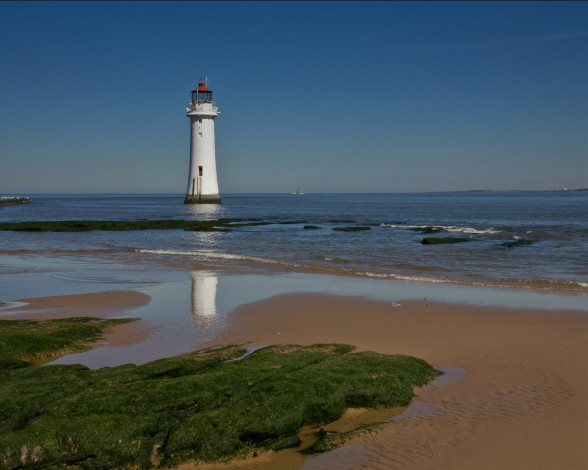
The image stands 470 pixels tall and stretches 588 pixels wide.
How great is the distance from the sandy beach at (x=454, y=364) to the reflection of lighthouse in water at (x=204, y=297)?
57cm

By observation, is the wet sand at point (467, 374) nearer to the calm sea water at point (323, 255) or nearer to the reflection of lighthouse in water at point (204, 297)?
the reflection of lighthouse in water at point (204, 297)

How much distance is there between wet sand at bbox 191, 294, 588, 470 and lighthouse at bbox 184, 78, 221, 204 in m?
47.7

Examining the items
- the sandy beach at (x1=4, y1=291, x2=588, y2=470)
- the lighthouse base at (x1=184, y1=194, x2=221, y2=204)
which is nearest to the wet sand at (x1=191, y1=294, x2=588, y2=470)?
the sandy beach at (x1=4, y1=291, x2=588, y2=470)

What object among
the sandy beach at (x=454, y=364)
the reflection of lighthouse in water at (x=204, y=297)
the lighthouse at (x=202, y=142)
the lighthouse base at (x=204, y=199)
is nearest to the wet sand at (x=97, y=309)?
the sandy beach at (x=454, y=364)

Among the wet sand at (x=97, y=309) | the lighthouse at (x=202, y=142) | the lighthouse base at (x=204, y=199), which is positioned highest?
the lighthouse at (x=202, y=142)

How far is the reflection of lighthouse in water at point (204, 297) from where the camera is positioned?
1071 centimetres

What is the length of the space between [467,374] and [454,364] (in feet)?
1.58

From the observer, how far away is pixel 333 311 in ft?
37.8

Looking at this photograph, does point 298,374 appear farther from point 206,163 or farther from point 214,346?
point 206,163

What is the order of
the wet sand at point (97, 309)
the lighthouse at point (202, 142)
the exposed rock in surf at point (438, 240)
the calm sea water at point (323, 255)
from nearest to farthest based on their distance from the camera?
the wet sand at point (97, 309), the calm sea water at point (323, 255), the exposed rock in surf at point (438, 240), the lighthouse at point (202, 142)

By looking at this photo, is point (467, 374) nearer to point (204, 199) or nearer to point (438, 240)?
point (438, 240)

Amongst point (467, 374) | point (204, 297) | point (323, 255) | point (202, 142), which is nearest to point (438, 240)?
point (323, 255)

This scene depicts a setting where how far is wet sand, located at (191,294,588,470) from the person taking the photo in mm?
5004

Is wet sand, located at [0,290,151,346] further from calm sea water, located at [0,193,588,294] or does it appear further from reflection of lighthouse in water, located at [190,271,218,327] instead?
calm sea water, located at [0,193,588,294]
